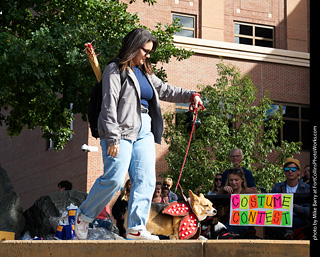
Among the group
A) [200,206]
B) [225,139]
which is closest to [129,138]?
[200,206]

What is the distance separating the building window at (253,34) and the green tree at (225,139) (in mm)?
8250

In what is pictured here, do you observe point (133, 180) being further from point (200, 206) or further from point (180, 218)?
point (200, 206)

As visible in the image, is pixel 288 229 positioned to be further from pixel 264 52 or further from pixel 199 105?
pixel 264 52

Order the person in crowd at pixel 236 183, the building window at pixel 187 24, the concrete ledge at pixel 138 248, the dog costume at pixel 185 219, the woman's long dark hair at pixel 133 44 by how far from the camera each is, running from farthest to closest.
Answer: the building window at pixel 187 24 < the person in crowd at pixel 236 183 < the dog costume at pixel 185 219 < the woman's long dark hair at pixel 133 44 < the concrete ledge at pixel 138 248

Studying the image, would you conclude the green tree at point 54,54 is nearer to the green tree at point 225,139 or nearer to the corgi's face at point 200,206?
the green tree at point 225,139

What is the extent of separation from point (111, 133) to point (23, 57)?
29.2 ft

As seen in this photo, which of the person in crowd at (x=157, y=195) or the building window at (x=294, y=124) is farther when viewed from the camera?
the building window at (x=294, y=124)

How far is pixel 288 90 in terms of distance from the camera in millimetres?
26828

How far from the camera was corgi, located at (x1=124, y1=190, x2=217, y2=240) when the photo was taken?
5914 mm

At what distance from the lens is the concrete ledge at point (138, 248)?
12.8 feet

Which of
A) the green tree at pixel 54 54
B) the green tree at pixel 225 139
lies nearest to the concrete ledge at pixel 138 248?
the green tree at pixel 54 54

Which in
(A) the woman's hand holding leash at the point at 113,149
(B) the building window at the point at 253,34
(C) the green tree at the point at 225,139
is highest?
(B) the building window at the point at 253,34

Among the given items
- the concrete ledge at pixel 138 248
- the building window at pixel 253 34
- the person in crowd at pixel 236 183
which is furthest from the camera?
the building window at pixel 253 34

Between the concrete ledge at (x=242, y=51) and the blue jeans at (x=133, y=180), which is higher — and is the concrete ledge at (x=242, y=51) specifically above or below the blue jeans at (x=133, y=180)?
above
